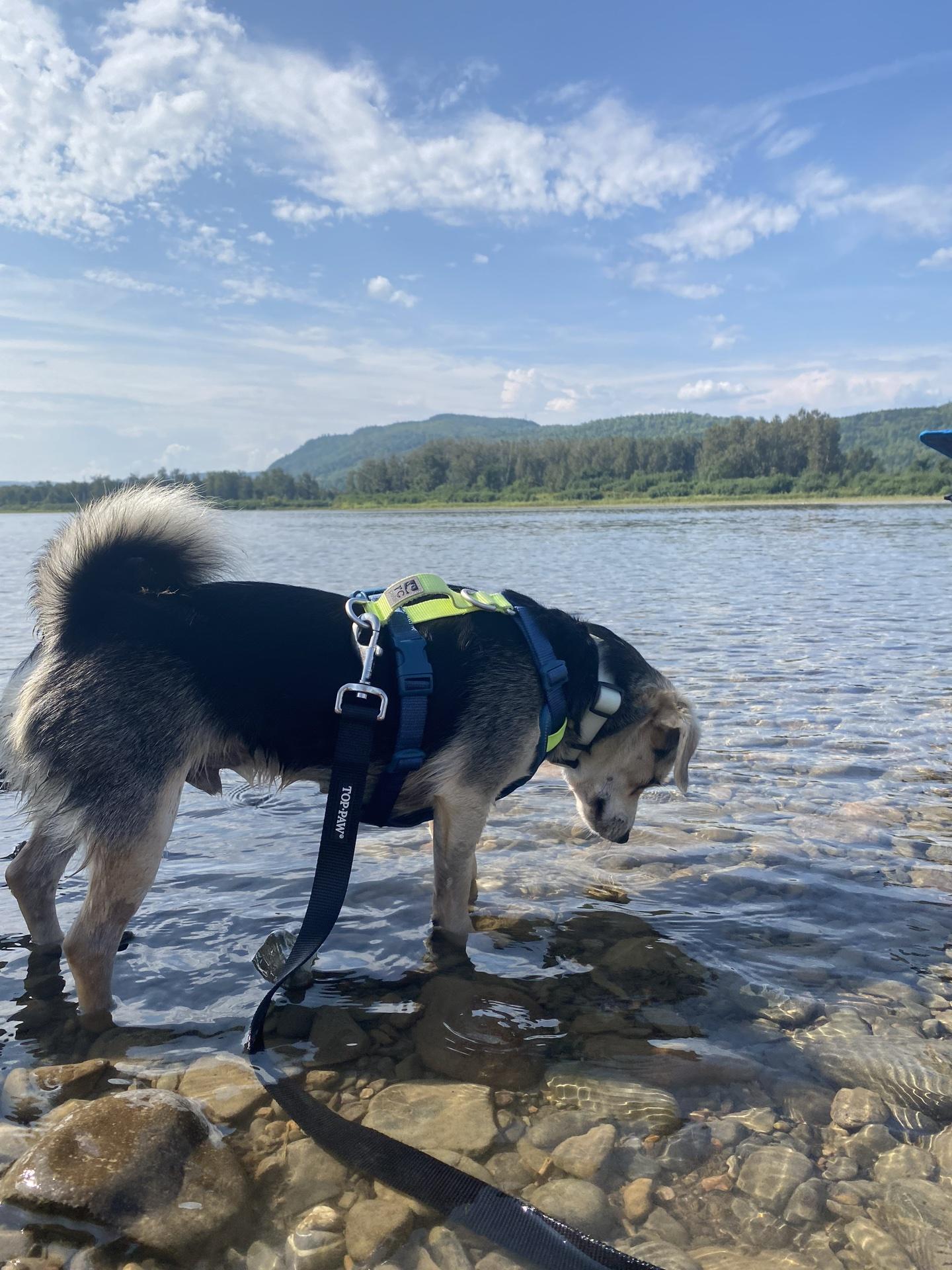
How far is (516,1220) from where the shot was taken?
2953 millimetres

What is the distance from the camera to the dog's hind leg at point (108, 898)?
4.13 metres

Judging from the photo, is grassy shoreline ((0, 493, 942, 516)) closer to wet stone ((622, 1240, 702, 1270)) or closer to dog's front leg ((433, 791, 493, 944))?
dog's front leg ((433, 791, 493, 944))

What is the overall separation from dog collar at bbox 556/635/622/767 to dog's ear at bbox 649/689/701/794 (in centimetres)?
33

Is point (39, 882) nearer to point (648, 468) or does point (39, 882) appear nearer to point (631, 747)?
point (631, 747)

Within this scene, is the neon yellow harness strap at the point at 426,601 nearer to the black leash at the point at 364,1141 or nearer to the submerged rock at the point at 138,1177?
the black leash at the point at 364,1141

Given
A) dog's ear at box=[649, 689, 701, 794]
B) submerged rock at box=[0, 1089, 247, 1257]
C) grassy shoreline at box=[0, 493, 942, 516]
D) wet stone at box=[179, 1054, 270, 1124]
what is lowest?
wet stone at box=[179, 1054, 270, 1124]

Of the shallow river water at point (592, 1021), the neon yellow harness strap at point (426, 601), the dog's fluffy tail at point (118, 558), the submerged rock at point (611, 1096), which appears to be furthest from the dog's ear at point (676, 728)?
the dog's fluffy tail at point (118, 558)

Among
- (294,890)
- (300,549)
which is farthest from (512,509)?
(294,890)

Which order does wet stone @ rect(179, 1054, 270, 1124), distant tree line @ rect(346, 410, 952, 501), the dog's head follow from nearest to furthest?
wet stone @ rect(179, 1054, 270, 1124) < the dog's head < distant tree line @ rect(346, 410, 952, 501)

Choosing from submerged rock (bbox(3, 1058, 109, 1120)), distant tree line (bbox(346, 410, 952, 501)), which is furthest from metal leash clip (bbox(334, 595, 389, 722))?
distant tree line (bbox(346, 410, 952, 501))

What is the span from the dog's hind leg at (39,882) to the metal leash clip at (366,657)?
6.09ft

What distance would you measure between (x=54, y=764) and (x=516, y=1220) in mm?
2913

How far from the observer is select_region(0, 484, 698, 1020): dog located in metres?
4.14

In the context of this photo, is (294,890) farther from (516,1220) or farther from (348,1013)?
(516,1220)
